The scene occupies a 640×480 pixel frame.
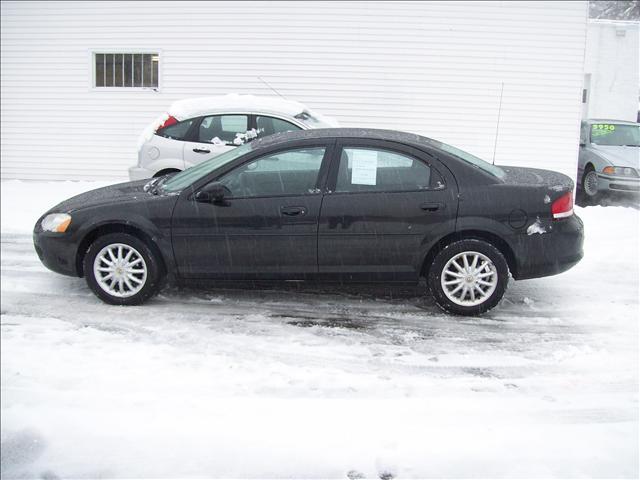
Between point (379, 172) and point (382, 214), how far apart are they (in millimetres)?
363

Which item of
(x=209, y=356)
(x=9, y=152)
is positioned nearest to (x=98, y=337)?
(x=209, y=356)

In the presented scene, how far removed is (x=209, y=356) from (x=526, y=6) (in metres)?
10.2

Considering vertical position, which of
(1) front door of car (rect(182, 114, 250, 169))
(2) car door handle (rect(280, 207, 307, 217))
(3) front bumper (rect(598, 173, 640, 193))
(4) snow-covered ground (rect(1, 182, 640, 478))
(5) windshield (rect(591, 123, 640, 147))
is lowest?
(4) snow-covered ground (rect(1, 182, 640, 478))

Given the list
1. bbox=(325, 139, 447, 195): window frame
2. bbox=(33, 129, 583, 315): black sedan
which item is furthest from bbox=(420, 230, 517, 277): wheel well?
bbox=(325, 139, 447, 195): window frame

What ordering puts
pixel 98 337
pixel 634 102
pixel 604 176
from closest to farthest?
pixel 98 337 < pixel 634 102 < pixel 604 176

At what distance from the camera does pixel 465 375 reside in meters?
4.80

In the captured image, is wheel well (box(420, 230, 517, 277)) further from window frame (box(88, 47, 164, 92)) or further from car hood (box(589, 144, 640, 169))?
window frame (box(88, 47, 164, 92))

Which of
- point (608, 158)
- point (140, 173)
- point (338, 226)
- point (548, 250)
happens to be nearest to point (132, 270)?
point (338, 226)

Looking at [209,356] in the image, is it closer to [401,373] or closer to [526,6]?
[401,373]

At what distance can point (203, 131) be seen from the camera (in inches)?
365

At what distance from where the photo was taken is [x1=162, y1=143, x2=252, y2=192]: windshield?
6.11 m

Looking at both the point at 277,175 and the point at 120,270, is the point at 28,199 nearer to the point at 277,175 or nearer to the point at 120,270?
the point at 120,270

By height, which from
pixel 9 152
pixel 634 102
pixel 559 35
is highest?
pixel 559 35

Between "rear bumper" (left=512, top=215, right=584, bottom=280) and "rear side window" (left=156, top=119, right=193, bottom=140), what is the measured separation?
4.92 meters
